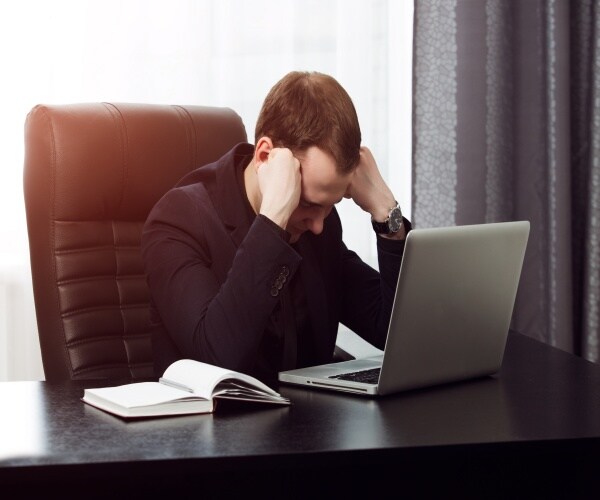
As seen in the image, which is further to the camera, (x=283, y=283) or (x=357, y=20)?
(x=357, y=20)

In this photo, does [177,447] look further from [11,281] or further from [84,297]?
[11,281]

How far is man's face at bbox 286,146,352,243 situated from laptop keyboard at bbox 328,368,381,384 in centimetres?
29

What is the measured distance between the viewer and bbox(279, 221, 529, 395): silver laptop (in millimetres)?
1227

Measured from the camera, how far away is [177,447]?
1.02 m

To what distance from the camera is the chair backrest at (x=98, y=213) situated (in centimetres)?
179

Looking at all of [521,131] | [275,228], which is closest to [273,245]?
[275,228]

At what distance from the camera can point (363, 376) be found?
1354mm

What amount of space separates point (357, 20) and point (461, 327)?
141 cm

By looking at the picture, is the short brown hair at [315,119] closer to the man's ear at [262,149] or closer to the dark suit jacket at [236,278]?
the man's ear at [262,149]

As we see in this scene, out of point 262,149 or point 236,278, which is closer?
point 236,278

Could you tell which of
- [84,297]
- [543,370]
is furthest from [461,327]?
[84,297]

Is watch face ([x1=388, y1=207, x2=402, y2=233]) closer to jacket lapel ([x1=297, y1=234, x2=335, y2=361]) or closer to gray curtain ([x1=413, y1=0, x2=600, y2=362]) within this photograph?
jacket lapel ([x1=297, y1=234, x2=335, y2=361])

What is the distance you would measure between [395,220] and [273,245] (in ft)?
1.19

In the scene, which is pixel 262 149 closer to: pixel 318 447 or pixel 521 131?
pixel 318 447
